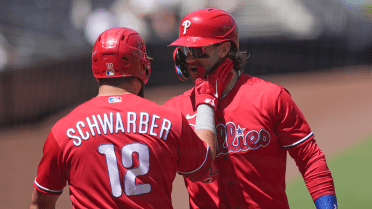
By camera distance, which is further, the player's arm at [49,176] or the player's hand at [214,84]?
the player's hand at [214,84]

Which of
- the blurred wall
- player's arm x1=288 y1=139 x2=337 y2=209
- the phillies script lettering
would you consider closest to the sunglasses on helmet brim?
the phillies script lettering

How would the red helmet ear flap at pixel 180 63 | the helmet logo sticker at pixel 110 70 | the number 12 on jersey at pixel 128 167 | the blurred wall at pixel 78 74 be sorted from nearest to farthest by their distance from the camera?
the number 12 on jersey at pixel 128 167 < the helmet logo sticker at pixel 110 70 < the red helmet ear flap at pixel 180 63 < the blurred wall at pixel 78 74

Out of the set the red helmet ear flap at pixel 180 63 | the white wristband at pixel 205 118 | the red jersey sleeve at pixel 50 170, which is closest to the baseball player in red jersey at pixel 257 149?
the white wristband at pixel 205 118

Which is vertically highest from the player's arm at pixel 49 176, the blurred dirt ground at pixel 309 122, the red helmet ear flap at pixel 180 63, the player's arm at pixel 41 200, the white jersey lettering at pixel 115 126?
the red helmet ear flap at pixel 180 63

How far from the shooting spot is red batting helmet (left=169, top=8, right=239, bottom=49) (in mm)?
2807

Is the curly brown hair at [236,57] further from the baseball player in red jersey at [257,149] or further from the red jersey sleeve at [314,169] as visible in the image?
the red jersey sleeve at [314,169]

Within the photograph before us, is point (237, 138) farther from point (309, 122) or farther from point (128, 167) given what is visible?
point (309, 122)

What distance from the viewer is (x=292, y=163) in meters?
9.27

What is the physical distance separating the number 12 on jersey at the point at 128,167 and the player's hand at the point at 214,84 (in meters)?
0.66

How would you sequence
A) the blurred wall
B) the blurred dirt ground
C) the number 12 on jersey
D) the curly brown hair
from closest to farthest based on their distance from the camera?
the number 12 on jersey < the curly brown hair < the blurred dirt ground < the blurred wall

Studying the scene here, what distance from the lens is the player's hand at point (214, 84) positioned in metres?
2.66

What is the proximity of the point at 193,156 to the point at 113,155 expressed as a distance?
464 millimetres

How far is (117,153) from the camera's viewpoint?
213 centimetres

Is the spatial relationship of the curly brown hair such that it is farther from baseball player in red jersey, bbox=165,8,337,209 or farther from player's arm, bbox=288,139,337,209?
player's arm, bbox=288,139,337,209
